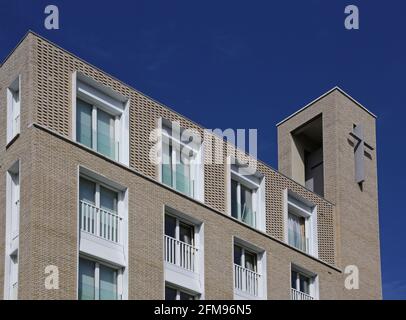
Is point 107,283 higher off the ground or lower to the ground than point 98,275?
lower

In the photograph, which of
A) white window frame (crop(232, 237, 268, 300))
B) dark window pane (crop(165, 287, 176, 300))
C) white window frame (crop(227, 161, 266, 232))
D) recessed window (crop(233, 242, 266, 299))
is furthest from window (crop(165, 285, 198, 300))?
white window frame (crop(227, 161, 266, 232))

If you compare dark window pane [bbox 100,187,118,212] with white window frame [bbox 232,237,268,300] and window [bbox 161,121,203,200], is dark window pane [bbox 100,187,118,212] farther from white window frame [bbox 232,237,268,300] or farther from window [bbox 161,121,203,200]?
white window frame [bbox 232,237,268,300]

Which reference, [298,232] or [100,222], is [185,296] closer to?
[100,222]

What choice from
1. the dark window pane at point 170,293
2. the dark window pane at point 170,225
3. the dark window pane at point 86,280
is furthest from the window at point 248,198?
the dark window pane at point 86,280

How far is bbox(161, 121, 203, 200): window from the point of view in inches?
1331

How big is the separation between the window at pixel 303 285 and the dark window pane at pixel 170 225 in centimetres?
639

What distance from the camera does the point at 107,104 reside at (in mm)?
32219

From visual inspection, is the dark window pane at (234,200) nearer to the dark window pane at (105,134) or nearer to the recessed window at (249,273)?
the recessed window at (249,273)

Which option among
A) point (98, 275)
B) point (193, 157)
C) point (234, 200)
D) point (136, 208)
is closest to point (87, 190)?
point (136, 208)

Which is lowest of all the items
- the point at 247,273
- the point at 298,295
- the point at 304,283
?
the point at 298,295

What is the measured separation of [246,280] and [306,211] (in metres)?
5.83

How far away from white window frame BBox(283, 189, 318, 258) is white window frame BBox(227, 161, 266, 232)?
1.34 metres

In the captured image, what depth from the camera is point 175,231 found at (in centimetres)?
3328

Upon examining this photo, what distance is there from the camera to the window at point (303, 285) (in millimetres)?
37969
